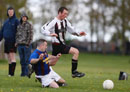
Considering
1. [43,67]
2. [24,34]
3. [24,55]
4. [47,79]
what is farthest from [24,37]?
[47,79]

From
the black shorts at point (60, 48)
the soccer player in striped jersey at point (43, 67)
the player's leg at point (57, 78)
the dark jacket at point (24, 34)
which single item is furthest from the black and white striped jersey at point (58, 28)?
the dark jacket at point (24, 34)

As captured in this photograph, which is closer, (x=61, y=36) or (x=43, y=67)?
(x=43, y=67)

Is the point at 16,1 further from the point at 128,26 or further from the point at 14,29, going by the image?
the point at 128,26

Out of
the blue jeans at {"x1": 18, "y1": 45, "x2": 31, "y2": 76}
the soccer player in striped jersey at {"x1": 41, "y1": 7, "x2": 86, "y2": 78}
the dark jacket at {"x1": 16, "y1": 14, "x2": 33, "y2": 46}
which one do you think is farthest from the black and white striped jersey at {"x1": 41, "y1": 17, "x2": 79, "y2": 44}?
the blue jeans at {"x1": 18, "y1": 45, "x2": 31, "y2": 76}

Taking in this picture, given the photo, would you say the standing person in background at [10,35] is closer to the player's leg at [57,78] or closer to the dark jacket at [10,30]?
the dark jacket at [10,30]

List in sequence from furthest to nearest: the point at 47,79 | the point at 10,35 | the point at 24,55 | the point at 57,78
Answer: the point at 24,55 → the point at 10,35 → the point at 57,78 → the point at 47,79

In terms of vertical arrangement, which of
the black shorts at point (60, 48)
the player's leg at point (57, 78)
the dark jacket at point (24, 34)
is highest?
the dark jacket at point (24, 34)

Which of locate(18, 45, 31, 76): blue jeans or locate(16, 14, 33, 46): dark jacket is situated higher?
locate(16, 14, 33, 46): dark jacket

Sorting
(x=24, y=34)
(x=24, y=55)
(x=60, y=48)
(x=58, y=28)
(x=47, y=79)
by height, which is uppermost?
(x=58, y=28)

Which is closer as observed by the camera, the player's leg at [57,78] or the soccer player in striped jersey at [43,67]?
the soccer player in striped jersey at [43,67]

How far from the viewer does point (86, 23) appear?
6619 centimetres

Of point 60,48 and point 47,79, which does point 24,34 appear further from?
point 47,79

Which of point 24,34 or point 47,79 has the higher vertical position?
point 24,34

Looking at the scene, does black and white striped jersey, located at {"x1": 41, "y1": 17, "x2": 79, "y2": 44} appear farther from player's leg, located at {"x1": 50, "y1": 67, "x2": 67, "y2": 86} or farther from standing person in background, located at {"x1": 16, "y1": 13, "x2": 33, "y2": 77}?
standing person in background, located at {"x1": 16, "y1": 13, "x2": 33, "y2": 77}
